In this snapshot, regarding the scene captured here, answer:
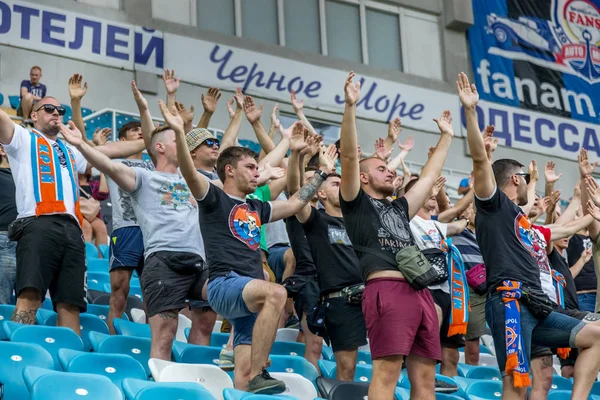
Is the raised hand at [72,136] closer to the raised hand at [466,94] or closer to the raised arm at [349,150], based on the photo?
the raised arm at [349,150]

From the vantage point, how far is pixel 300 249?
6.12 metres

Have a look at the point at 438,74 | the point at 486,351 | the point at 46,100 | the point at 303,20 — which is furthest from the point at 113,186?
the point at 438,74

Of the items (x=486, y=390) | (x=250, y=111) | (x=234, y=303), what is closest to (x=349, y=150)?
(x=234, y=303)

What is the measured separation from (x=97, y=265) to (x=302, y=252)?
7.52ft

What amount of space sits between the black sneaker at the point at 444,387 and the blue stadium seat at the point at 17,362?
2.36 m

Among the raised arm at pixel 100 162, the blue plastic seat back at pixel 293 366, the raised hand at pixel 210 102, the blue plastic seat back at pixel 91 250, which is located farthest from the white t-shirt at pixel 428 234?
the blue plastic seat back at pixel 91 250

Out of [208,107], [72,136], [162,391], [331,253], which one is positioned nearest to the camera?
[162,391]

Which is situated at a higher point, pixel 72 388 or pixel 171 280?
pixel 171 280

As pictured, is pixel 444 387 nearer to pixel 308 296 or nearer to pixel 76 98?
pixel 308 296

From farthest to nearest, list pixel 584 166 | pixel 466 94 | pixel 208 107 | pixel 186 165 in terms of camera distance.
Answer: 1. pixel 208 107
2. pixel 584 166
3. pixel 466 94
4. pixel 186 165

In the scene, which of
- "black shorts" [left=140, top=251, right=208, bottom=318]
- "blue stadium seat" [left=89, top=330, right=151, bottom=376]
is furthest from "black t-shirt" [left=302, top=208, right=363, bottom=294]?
"blue stadium seat" [left=89, top=330, right=151, bottom=376]

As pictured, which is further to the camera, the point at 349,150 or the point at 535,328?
the point at 535,328

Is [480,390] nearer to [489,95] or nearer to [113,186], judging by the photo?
[113,186]

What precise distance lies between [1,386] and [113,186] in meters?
2.36
